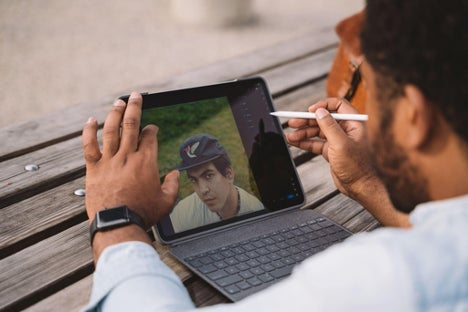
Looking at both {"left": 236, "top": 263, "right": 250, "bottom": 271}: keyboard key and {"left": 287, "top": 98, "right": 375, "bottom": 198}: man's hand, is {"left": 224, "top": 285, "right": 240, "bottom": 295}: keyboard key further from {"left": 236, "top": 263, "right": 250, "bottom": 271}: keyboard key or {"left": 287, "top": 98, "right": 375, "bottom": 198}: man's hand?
{"left": 287, "top": 98, "right": 375, "bottom": 198}: man's hand

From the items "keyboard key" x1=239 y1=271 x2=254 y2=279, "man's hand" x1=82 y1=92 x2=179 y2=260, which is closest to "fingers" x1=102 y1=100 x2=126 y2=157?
"man's hand" x1=82 y1=92 x2=179 y2=260

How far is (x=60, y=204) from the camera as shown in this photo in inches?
50.6

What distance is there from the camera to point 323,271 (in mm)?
679

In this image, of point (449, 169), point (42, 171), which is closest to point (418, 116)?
point (449, 169)

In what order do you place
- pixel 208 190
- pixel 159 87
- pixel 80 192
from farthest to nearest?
pixel 159 87 < pixel 80 192 < pixel 208 190

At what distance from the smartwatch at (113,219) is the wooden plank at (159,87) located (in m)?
0.59

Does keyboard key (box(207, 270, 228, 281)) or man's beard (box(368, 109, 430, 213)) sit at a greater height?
man's beard (box(368, 109, 430, 213))

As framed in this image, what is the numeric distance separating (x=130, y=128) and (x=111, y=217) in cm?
21

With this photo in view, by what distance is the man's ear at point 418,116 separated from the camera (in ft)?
2.49

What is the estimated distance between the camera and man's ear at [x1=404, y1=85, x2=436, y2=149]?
2.49 feet

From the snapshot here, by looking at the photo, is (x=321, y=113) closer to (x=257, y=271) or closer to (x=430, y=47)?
(x=257, y=271)

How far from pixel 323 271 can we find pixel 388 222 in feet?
1.94

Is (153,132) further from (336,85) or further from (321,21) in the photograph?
(321,21)

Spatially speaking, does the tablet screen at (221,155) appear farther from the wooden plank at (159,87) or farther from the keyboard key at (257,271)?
the wooden plank at (159,87)
